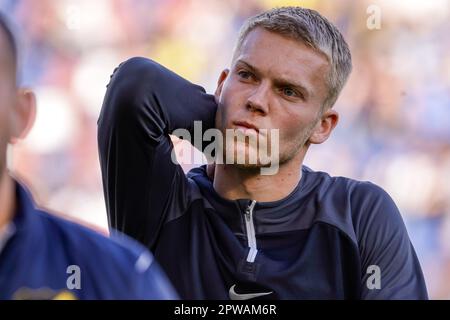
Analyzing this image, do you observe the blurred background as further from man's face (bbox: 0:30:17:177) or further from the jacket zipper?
man's face (bbox: 0:30:17:177)

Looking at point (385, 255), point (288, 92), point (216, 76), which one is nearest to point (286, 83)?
point (288, 92)

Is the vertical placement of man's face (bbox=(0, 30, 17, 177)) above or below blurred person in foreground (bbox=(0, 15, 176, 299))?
above

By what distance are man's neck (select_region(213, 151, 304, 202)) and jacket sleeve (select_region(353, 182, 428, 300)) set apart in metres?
0.11

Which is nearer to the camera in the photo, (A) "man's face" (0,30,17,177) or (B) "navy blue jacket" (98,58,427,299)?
(A) "man's face" (0,30,17,177)

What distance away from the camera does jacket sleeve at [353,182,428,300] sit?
112 cm

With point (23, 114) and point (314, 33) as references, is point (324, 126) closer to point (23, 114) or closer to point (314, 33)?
point (314, 33)

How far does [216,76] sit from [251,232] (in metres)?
1.60

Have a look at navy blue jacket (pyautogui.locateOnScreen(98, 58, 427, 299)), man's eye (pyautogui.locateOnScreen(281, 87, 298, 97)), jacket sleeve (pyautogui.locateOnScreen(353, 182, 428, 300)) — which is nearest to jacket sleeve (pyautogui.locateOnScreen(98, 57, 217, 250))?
navy blue jacket (pyautogui.locateOnScreen(98, 58, 427, 299))

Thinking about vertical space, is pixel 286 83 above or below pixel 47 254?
above

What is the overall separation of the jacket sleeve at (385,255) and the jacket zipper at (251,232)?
0.50 feet

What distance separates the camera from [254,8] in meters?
2.73

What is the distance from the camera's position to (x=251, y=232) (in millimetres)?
1146

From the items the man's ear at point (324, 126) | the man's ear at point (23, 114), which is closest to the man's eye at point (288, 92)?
the man's ear at point (324, 126)
